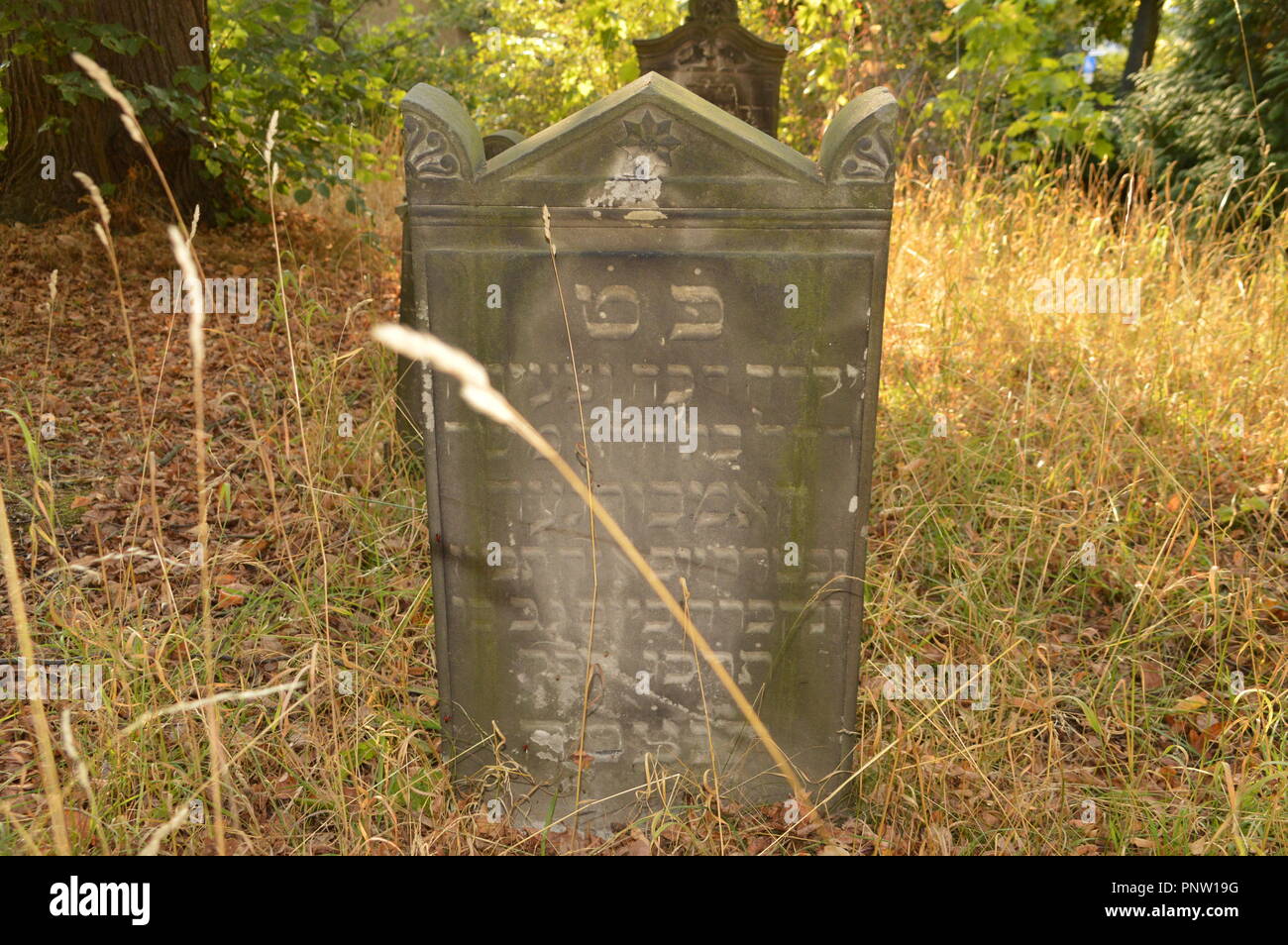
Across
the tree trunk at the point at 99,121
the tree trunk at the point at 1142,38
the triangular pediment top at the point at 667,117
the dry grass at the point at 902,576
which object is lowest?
the dry grass at the point at 902,576

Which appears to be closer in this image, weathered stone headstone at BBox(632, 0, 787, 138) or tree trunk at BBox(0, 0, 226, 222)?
tree trunk at BBox(0, 0, 226, 222)

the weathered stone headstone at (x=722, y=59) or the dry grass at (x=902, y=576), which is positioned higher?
the weathered stone headstone at (x=722, y=59)

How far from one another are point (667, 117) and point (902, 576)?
77.2 inches

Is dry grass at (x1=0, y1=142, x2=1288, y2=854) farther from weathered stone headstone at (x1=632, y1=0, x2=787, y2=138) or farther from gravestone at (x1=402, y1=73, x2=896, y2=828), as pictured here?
weathered stone headstone at (x1=632, y1=0, x2=787, y2=138)

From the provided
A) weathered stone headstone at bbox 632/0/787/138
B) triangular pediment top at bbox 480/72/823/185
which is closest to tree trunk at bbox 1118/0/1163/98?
weathered stone headstone at bbox 632/0/787/138

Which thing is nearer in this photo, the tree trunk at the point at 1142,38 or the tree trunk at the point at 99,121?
the tree trunk at the point at 99,121

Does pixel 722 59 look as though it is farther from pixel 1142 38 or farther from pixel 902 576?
pixel 1142 38

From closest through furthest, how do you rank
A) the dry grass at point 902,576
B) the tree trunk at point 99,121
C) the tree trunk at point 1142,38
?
the dry grass at point 902,576, the tree trunk at point 99,121, the tree trunk at point 1142,38

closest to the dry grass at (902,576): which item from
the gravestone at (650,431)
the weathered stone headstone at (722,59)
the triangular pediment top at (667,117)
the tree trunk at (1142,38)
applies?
the gravestone at (650,431)

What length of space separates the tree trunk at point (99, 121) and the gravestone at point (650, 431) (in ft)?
13.0

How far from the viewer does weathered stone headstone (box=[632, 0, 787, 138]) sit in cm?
625

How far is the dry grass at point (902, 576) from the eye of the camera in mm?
2525

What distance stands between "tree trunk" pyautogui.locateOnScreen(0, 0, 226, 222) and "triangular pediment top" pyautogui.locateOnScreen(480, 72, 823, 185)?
12.9ft

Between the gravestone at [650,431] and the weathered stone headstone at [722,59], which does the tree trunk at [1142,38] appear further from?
the gravestone at [650,431]
